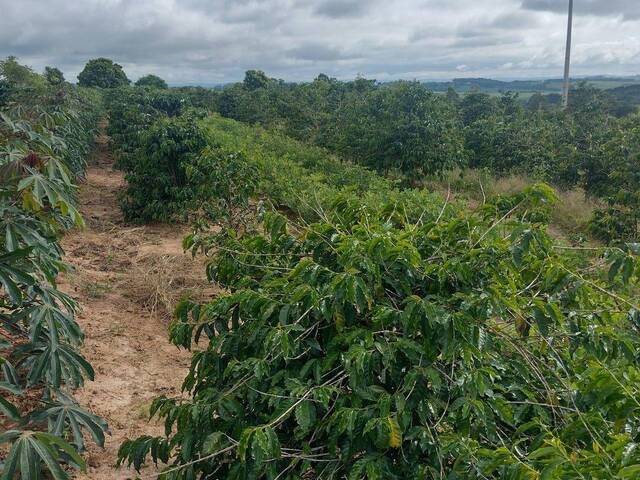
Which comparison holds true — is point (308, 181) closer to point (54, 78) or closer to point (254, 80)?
point (54, 78)

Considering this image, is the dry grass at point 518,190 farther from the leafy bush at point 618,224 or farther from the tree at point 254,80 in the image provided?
the tree at point 254,80

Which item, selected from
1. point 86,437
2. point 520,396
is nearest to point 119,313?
point 86,437

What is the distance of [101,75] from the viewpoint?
43.3 metres

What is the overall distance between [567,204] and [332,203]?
1117 centimetres

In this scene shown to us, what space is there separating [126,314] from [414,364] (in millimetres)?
4281

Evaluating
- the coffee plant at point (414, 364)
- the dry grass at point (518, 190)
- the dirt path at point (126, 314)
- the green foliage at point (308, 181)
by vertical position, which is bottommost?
the dry grass at point (518, 190)

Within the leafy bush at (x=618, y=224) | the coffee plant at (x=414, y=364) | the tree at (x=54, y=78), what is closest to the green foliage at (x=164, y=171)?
the coffee plant at (x=414, y=364)

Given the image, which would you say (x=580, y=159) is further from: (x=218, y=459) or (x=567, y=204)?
(x=218, y=459)

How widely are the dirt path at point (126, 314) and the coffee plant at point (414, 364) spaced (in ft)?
5.55

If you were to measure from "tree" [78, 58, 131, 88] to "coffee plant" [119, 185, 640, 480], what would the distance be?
45.2 metres

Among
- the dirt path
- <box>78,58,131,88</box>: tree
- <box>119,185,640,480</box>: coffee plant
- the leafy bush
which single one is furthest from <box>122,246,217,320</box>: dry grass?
<box>78,58,131,88</box>: tree

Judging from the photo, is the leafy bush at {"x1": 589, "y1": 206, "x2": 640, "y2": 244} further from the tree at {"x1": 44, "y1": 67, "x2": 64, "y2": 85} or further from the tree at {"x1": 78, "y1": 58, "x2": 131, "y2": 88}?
the tree at {"x1": 78, "y1": 58, "x2": 131, "y2": 88}

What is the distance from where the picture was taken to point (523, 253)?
1.80m

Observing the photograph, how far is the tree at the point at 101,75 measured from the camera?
42.8m
